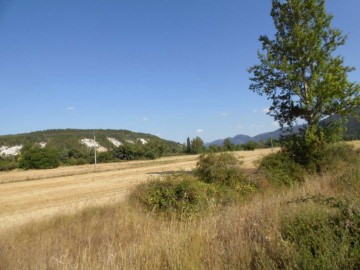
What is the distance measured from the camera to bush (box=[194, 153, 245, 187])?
14.6 metres

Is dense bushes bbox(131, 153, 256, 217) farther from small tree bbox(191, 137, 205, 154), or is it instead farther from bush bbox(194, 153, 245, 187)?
small tree bbox(191, 137, 205, 154)

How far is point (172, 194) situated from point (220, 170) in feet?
11.8

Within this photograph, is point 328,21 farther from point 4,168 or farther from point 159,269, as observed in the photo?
point 4,168

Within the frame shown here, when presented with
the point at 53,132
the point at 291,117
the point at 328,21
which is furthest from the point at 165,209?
the point at 53,132

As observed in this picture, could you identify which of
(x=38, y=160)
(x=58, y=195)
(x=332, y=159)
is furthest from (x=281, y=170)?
(x=38, y=160)

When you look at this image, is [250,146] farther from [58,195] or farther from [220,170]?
[220,170]

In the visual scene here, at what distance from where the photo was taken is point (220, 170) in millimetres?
14844

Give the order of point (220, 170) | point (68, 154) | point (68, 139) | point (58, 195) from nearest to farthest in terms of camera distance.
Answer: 1. point (220, 170)
2. point (58, 195)
3. point (68, 154)
4. point (68, 139)

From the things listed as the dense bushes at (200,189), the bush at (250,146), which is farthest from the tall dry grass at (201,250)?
the bush at (250,146)

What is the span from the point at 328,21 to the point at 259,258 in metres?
19.2

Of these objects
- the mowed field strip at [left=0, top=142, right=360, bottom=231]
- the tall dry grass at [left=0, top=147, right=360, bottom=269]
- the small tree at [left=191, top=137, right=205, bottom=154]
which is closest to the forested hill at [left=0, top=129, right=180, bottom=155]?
the small tree at [left=191, top=137, right=205, bottom=154]

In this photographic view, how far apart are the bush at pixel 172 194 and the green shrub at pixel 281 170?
4230mm

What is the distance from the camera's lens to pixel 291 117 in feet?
67.2

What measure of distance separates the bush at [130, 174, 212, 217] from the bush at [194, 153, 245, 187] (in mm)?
1564
